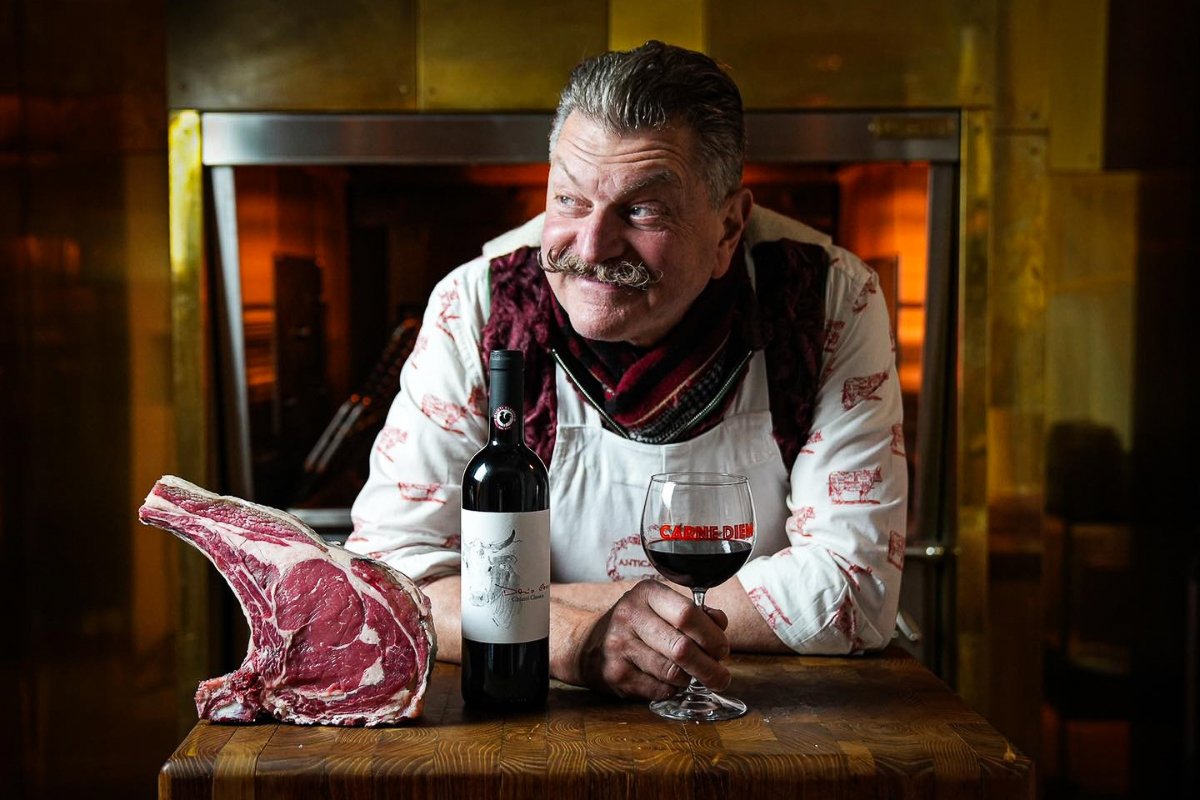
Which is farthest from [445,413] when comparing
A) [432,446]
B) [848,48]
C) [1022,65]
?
[1022,65]

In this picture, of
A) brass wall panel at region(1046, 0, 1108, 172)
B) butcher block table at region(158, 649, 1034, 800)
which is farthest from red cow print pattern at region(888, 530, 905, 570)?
brass wall panel at region(1046, 0, 1108, 172)

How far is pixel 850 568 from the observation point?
146cm

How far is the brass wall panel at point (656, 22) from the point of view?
8.09 feet

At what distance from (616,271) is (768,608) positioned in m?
0.43

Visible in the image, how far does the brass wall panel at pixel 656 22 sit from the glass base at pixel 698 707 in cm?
164

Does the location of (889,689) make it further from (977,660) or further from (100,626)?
(100,626)

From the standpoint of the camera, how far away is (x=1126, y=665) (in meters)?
2.63

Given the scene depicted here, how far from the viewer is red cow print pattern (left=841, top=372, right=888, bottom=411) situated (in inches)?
63.2

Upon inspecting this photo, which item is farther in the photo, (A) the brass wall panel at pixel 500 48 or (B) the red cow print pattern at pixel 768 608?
(A) the brass wall panel at pixel 500 48

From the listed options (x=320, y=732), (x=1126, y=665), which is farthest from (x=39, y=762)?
(x=1126, y=665)

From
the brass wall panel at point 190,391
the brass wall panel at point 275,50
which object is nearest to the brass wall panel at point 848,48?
the brass wall panel at point 275,50

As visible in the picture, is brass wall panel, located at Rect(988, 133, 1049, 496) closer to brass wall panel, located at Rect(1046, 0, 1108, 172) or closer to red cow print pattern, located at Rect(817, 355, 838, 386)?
brass wall panel, located at Rect(1046, 0, 1108, 172)

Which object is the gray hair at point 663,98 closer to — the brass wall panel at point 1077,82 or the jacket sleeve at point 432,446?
the jacket sleeve at point 432,446

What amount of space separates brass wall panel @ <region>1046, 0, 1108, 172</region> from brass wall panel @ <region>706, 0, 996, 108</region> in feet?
0.52
